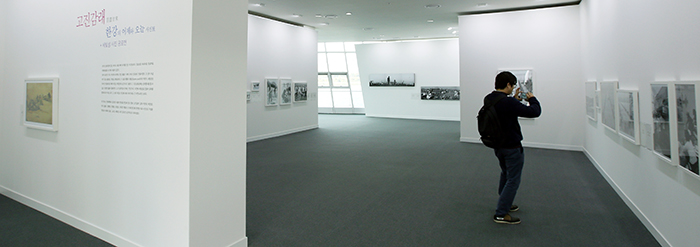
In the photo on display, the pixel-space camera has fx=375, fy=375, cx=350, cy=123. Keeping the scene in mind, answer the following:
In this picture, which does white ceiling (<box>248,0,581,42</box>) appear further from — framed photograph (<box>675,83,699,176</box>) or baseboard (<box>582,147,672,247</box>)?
framed photograph (<box>675,83,699,176</box>)

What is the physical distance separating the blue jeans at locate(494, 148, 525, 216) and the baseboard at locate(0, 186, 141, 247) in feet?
15.0

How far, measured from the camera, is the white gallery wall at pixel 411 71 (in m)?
21.0

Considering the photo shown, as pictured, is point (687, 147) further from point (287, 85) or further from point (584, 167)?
point (287, 85)

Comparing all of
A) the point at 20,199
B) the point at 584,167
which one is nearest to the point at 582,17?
the point at 584,167

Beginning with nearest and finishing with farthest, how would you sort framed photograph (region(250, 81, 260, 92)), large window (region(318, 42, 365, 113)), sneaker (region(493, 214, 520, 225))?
sneaker (region(493, 214, 520, 225)), framed photograph (region(250, 81, 260, 92)), large window (region(318, 42, 365, 113))

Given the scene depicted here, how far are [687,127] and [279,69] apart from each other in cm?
1291

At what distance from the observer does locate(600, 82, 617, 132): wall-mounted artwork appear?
6587 millimetres

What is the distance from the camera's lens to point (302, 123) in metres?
16.7

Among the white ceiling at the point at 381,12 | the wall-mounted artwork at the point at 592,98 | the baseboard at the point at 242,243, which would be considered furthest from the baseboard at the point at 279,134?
the wall-mounted artwork at the point at 592,98

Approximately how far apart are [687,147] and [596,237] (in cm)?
148

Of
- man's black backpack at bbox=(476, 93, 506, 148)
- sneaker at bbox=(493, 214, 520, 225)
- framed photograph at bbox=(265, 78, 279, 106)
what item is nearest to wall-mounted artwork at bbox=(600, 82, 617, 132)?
sneaker at bbox=(493, 214, 520, 225)

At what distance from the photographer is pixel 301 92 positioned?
1625 cm

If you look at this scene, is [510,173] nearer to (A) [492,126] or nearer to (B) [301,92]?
(A) [492,126]

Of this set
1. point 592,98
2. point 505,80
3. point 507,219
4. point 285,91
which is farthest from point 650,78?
point 285,91
